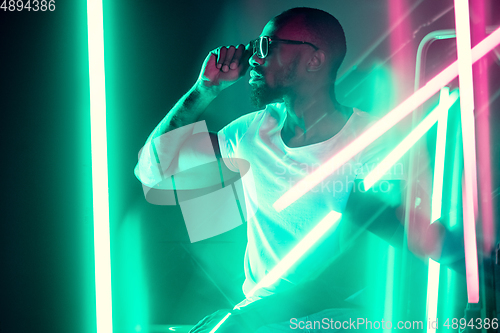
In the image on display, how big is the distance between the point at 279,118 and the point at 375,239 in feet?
1.89

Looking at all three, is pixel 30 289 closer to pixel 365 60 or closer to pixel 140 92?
pixel 140 92

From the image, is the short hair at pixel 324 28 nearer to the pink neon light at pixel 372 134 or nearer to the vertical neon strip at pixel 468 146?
the pink neon light at pixel 372 134

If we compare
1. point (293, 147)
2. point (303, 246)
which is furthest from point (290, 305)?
point (293, 147)

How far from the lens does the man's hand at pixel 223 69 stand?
121 centimetres

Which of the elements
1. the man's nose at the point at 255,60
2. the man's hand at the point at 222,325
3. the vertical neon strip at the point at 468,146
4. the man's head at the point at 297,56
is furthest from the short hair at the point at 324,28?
the man's hand at the point at 222,325

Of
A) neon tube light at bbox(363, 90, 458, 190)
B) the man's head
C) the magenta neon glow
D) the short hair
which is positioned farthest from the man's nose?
the magenta neon glow

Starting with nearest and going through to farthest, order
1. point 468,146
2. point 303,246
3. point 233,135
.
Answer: point 468,146 < point 303,246 < point 233,135

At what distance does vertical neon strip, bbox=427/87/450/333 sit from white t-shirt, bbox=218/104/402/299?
6.9 inches

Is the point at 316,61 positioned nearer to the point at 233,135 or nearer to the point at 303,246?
the point at 233,135

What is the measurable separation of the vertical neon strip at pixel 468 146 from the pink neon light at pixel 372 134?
0.41 ft

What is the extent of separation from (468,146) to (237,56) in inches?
31.1

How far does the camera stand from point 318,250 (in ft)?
3.93

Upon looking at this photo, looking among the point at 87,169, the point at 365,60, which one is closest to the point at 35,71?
the point at 87,169

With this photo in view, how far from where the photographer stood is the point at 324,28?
1207 millimetres
